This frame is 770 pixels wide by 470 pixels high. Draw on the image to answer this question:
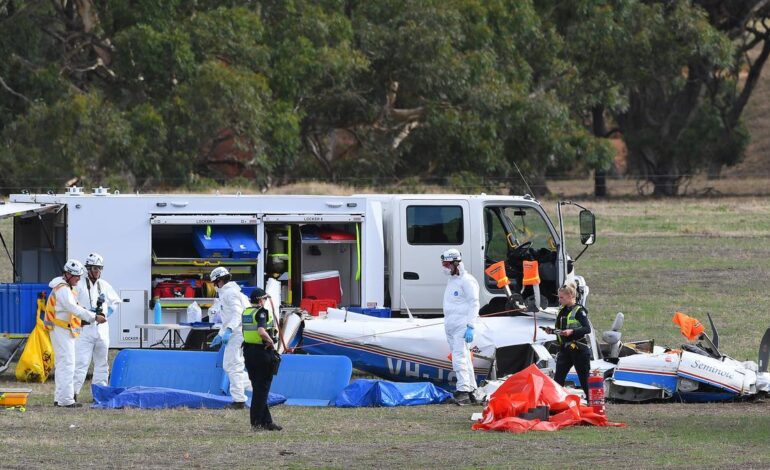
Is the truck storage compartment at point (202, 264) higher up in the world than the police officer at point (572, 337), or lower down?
Result: higher up

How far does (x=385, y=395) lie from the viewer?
543 inches

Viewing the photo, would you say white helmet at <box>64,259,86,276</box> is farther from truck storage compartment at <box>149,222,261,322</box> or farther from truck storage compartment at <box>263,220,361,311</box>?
truck storage compartment at <box>263,220,361,311</box>

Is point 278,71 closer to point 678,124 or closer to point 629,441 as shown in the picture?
point 678,124

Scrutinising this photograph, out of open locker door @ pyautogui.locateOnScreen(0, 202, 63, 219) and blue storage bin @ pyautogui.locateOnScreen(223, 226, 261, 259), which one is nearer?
open locker door @ pyautogui.locateOnScreen(0, 202, 63, 219)

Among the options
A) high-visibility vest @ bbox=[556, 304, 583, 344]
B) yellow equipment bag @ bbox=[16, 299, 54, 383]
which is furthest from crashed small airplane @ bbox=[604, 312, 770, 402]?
yellow equipment bag @ bbox=[16, 299, 54, 383]

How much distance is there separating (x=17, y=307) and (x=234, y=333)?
3917 mm

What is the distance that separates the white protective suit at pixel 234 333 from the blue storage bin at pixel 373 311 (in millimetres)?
3081

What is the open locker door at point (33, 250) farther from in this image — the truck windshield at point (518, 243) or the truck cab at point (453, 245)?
the truck windshield at point (518, 243)

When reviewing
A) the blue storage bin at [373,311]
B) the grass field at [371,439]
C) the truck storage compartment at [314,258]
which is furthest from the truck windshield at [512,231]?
the grass field at [371,439]

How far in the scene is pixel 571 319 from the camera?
13.1m

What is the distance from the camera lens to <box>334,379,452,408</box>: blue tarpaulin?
1379 cm

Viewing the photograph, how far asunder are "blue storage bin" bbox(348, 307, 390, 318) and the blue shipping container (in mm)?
3670

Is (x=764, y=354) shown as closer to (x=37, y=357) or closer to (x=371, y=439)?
(x=371, y=439)

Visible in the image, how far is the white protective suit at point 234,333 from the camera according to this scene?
1296cm
